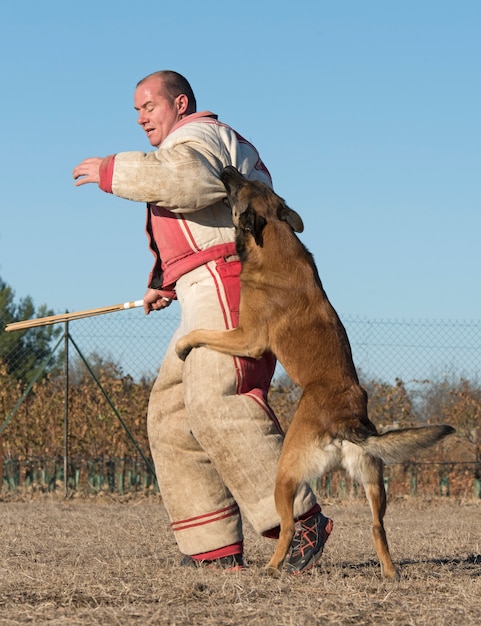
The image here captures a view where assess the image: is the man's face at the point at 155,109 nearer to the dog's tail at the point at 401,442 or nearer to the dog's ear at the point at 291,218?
the dog's ear at the point at 291,218

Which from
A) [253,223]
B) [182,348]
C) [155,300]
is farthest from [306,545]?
[155,300]

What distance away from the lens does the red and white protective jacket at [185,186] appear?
4.73 m

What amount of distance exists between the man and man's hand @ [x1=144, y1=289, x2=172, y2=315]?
0.09m

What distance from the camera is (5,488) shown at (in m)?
13.0

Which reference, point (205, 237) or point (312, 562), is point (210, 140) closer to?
point (205, 237)

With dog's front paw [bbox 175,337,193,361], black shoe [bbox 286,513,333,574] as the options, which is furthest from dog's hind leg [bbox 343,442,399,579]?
dog's front paw [bbox 175,337,193,361]

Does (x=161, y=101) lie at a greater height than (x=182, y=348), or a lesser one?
greater

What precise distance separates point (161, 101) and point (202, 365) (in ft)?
5.06

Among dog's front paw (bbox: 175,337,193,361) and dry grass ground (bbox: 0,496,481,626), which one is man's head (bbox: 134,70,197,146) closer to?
dog's front paw (bbox: 175,337,193,361)

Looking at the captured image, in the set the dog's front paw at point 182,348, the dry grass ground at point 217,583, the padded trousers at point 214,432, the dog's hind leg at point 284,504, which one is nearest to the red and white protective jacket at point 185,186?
the padded trousers at point 214,432

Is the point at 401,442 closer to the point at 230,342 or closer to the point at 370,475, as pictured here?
the point at 370,475

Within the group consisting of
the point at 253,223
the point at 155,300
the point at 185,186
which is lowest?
the point at 155,300

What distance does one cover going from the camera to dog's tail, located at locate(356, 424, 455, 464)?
427 cm

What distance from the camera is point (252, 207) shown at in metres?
4.82
